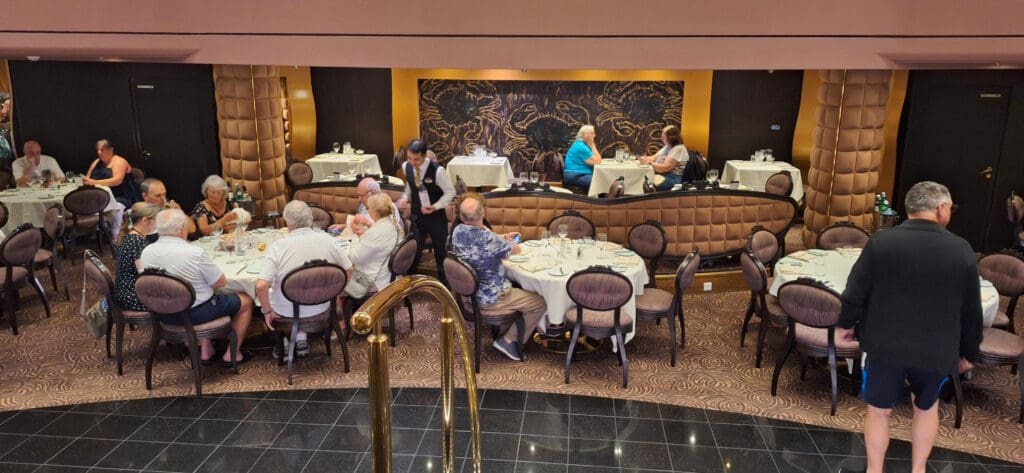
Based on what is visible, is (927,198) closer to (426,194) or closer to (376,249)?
(376,249)

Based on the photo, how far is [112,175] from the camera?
8.73m

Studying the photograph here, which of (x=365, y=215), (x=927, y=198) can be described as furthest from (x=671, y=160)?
(x=927, y=198)

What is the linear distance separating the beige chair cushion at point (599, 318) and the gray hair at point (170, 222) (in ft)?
9.37

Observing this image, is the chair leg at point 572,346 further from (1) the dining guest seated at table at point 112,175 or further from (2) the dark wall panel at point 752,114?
(2) the dark wall panel at point 752,114

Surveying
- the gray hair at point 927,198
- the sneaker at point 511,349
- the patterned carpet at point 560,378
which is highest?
the gray hair at point 927,198

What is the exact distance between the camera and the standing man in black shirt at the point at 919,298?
3.26 meters

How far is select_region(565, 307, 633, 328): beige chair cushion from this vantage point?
5.41 meters

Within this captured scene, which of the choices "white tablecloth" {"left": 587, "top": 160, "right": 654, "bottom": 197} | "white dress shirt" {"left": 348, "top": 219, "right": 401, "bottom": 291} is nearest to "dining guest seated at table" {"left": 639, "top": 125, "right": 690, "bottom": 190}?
"white tablecloth" {"left": 587, "top": 160, "right": 654, "bottom": 197}

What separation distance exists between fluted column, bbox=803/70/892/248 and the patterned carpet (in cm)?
194

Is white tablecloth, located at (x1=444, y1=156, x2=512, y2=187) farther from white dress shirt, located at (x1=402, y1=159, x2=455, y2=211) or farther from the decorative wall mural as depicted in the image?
white dress shirt, located at (x1=402, y1=159, x2=455, y2=211)

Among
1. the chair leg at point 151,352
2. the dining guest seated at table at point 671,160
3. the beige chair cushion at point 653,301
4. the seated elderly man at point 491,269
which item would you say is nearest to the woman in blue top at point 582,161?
the dining guest seated at table at point 671,160

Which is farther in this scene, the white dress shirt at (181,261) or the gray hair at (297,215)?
the gray hair at (297,215)

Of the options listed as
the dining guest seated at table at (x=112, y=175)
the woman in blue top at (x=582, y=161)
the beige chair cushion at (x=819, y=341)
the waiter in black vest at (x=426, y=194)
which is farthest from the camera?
the woman in blue top at (x=582, y=161)

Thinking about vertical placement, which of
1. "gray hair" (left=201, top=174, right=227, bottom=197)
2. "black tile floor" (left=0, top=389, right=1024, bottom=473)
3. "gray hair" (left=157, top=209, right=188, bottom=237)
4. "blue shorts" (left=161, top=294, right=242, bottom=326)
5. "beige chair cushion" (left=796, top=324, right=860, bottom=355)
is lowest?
"black tile floor" (left=0, top=389, right=1024, bottom=473)
